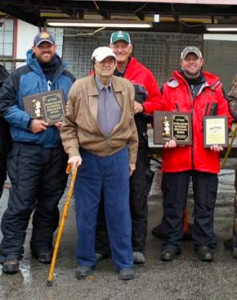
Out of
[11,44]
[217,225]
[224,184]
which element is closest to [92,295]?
Result: [217,225]

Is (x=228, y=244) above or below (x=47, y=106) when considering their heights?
below

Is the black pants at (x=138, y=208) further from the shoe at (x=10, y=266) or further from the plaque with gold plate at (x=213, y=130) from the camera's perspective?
the shoe at (x=10, y=266)

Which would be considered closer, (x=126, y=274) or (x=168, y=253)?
(x=126, y=274)

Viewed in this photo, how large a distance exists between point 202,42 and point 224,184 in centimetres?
262

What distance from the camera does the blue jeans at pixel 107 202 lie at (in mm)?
4727

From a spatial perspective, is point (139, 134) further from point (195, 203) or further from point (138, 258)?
point (138, 258)

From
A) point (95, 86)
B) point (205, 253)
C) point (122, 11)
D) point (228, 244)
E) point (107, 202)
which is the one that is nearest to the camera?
point (95, 86)

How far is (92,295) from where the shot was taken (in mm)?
4520

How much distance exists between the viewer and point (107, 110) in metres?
4.65

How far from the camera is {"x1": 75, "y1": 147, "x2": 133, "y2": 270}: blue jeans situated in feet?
15.5

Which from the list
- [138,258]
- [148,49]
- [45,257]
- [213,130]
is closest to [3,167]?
[45,257]

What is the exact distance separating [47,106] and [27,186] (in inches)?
28.9

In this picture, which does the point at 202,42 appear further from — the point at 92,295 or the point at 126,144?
the point at 92,295

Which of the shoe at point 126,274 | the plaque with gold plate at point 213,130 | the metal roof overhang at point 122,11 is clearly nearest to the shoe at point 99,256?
the shoe at point 126,274
